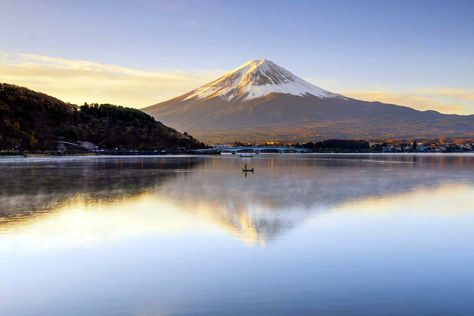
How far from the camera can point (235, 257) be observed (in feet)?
33.8

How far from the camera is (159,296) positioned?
7.75 metres

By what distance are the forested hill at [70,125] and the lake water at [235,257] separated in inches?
3456

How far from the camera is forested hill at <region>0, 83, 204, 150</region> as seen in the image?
104 meters

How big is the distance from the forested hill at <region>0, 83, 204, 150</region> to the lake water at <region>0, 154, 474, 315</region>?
8778cm

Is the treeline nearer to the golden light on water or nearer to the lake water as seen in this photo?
the golden light on water

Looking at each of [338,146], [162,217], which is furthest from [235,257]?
[338,146]

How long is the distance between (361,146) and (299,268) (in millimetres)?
158222

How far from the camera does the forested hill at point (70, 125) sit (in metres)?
104

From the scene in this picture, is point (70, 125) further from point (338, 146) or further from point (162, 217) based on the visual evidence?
point (162, 217)

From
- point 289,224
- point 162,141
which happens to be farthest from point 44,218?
point 162,141

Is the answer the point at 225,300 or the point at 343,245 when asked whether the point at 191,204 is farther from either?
the point at 225,300

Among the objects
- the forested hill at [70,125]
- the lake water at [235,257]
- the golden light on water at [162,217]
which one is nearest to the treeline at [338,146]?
the forested hill at [70,125]

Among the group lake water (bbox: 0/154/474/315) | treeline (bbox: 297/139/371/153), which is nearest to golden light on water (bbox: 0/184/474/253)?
lake water (bbox: 0/154/474/315)

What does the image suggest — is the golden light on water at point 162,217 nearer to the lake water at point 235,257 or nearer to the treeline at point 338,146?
the lake water at point 235,257
